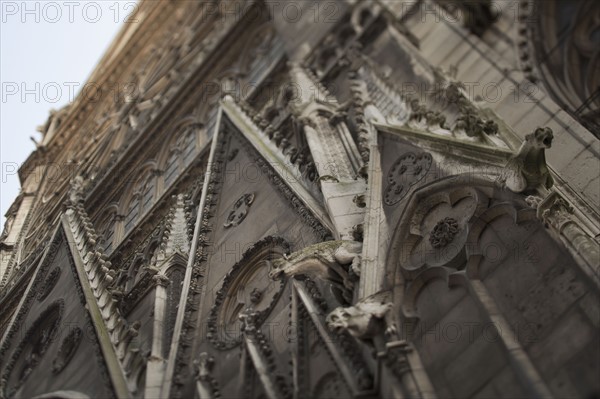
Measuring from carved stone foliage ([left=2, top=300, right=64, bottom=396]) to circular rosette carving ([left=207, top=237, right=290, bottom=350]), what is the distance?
362 centimetres

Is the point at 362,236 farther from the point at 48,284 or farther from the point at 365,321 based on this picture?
the point at 48,284

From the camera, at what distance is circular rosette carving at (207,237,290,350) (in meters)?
8.95

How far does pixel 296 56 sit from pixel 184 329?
884 cm

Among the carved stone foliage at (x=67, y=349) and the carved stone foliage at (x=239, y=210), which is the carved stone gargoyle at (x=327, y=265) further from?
the carved stone foliage at (x=67, y=349)

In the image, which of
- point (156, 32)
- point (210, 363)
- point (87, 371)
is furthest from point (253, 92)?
point (156, 32)

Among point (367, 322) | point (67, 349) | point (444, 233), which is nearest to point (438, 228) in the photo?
point (444, 233)

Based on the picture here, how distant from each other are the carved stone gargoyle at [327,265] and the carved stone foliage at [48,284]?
22.7 feet

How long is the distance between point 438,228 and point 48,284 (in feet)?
27.4

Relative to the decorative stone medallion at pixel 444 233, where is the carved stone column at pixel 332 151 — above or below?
above

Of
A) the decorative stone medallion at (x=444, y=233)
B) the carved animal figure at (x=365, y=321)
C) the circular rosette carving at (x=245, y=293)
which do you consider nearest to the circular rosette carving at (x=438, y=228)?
the decorative stone medallion at (x=444, y=233)

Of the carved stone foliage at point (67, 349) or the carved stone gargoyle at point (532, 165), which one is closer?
the carved stone gargoyle at point (532, 165)

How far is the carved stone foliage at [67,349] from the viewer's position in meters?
11.0

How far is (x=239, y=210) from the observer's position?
11.0m

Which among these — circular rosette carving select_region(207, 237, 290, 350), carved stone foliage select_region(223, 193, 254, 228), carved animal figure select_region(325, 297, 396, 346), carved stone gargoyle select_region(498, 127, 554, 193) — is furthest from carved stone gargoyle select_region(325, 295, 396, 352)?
carved stone foliage select_region(223, 193, 254, 228)
